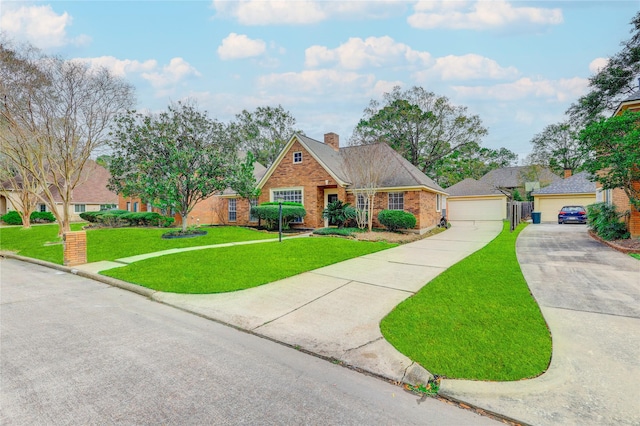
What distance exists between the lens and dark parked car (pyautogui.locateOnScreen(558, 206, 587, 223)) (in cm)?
2209

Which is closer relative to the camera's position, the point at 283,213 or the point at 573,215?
the point at 283,213

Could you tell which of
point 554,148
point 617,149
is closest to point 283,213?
point 617,149

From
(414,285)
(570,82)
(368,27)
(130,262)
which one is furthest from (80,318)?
(570,82)

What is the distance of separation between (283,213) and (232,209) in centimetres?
652

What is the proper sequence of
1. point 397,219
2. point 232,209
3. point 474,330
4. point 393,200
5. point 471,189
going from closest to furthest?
point 474,330
point 397,219
point 393,200
point 232,209
point 471,189

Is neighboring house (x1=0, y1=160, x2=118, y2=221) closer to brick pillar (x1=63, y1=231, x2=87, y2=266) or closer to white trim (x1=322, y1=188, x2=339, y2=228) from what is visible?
white trim (x1=322, y1=188, x2=339, y2=228)

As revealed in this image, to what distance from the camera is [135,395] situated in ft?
9.02

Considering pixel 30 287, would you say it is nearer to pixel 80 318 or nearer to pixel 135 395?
pixel 80 318

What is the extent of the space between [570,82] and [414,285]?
26.8 metres

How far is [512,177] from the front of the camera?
129 ft

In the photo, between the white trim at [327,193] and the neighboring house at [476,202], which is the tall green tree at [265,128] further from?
the white trim at [327,193]

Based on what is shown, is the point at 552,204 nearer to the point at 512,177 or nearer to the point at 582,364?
the point at 512,177

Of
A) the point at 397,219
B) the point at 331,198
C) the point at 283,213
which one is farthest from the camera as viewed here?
the point at 331,198

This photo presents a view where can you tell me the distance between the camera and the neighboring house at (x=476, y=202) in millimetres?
26422
